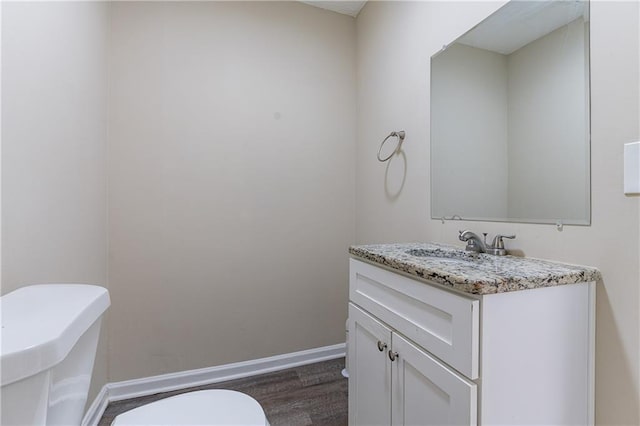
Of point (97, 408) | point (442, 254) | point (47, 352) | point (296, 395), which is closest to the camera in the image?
point (47, 352)

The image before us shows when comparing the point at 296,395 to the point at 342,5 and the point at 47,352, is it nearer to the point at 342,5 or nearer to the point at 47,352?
the point at 47,352

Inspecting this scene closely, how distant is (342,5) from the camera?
2.06m

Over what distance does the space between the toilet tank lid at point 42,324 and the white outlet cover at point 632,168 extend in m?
1.33

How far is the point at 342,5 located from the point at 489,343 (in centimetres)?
225

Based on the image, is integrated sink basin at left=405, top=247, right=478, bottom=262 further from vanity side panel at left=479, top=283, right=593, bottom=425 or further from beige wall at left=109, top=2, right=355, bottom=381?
beige wall at left=109, top=2, right=355, bottom=381

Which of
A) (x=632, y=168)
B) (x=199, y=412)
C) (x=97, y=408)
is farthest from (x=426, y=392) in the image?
(x=97, y=408)

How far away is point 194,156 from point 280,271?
3.00 feet

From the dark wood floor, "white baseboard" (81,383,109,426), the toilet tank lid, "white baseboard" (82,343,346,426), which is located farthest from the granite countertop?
"white baseboard" (81,383,109,426)

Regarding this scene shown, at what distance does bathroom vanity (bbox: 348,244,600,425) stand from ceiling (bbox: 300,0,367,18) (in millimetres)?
1905

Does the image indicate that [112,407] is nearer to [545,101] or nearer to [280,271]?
[280,271]

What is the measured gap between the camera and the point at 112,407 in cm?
161

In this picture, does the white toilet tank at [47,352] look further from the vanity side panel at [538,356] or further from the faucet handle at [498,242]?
the faucet handle at [498,242]

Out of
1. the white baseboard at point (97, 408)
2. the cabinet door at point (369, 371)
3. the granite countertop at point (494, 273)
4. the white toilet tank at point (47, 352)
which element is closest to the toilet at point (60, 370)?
the white toilet tank at point (47, 352)

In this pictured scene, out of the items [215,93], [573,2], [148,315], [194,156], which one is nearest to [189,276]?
[148,315]
